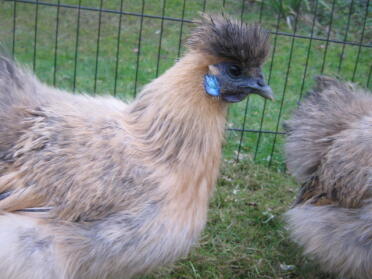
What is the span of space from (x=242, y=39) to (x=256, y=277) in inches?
78.5

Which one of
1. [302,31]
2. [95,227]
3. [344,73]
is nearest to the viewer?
[95,227]

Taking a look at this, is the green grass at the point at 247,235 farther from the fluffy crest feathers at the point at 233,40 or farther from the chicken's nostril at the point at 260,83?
the fluffy crest feathers at the point at 233,40

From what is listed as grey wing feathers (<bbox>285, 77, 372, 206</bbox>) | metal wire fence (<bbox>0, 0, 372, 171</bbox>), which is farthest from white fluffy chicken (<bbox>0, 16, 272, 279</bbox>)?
metal wire fence (<bbox>0, 0, 372, 171</bbox>)

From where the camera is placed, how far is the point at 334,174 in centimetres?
357

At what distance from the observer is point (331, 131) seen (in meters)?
3.85

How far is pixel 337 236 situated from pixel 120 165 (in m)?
1.70

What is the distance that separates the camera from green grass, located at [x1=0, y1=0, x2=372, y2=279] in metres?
4.00

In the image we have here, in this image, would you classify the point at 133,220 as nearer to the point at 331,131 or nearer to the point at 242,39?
the point at 242,39

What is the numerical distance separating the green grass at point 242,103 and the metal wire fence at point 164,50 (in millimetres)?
18

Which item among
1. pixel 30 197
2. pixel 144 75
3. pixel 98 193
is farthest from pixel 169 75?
pixel 144 75

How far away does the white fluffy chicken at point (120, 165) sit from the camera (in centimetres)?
251

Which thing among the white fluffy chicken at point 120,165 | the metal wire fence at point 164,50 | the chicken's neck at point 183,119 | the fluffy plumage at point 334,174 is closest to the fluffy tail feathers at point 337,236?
the fluffy plumage at point 334,174

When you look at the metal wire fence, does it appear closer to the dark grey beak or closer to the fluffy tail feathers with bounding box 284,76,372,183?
the fluffy tail feathers with bounding box 284,76,372,183

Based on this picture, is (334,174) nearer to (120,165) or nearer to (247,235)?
(247,235)
